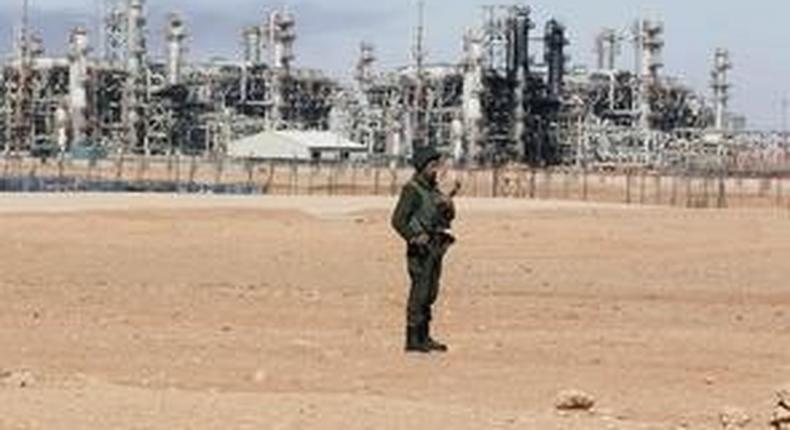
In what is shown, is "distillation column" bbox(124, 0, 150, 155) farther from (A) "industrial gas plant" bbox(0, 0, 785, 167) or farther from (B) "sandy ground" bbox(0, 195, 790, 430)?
(B) "sandy ground" bbox(0, 195, 790, 430)

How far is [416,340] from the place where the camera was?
17750 mm

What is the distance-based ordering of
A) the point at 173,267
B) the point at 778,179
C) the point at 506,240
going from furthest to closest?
the point at 778,179, the point at 506,240, the point at 173,267

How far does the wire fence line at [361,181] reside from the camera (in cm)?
8544

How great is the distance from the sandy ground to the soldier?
83cm

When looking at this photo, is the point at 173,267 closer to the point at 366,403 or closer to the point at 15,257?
the point at 15,257

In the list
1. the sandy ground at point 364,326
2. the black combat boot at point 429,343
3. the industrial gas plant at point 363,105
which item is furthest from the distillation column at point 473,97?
the black combat boot at point 429,343

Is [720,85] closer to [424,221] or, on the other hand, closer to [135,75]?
[135,75]

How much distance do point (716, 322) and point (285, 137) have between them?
108731mm

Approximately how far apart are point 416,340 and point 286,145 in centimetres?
11358

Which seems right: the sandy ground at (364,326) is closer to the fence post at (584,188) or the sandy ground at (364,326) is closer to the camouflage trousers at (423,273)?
the camouflage trousers at (423,273)

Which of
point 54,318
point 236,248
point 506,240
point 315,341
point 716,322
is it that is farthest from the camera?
point 506,240

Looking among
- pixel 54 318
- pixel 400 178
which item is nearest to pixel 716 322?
pixel 54 318

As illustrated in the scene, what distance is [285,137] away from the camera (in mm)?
132000

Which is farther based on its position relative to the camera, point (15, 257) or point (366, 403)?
point (15, 257)
